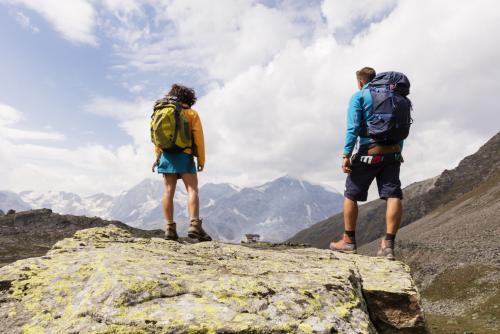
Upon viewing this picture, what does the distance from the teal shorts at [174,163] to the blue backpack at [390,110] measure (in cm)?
484

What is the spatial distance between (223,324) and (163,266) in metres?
1.80

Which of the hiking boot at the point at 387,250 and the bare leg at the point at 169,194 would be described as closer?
the hiking boot at the point at 387,250

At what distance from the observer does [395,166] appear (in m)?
9.84

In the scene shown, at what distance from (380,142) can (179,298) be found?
268 inches

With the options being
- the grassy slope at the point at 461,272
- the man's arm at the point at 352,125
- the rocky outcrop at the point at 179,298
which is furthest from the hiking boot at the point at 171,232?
the grassy slope at the point at 461,272

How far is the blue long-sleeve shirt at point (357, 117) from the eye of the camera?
972cm

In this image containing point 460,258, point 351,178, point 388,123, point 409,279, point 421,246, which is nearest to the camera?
point 409,279

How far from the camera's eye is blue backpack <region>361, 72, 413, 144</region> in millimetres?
9297

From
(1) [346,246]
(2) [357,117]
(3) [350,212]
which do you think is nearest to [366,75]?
(2) [357,117]

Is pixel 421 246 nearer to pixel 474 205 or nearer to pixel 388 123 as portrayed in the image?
pixel 474 205

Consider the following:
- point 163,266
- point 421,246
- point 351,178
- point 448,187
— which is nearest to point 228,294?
point 163,266

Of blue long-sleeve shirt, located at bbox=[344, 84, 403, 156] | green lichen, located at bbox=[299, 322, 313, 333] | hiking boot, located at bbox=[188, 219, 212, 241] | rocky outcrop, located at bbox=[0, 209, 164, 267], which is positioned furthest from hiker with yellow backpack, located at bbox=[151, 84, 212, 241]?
rocky outcrop, located at bbox=[0, 209, 164, 267]

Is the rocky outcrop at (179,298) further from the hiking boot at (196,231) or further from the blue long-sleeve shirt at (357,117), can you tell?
the blue long-sleeve shirt at (357,117)

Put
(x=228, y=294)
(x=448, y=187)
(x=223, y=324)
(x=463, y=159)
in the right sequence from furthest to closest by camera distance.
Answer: (x=463, y=159), (x=448, y=187), (x=228, y=294), (x=223, y=324)
